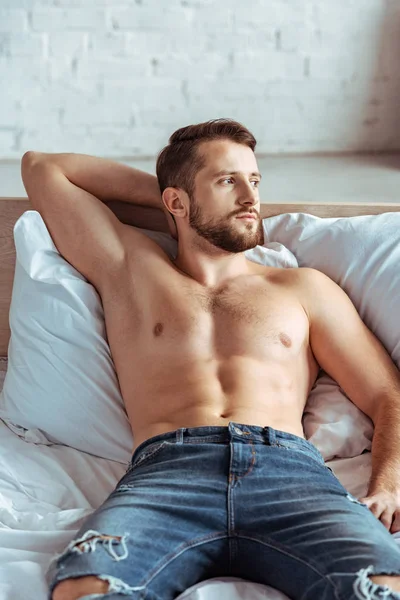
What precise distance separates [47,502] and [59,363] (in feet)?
1.05

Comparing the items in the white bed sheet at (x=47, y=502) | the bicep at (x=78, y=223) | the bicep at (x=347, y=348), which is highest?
the bicep at (x=78, y=223)

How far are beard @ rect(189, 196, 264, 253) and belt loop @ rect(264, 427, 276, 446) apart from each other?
0.47 metres

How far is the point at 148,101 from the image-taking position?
314 cm

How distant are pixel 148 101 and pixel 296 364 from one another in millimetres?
1786

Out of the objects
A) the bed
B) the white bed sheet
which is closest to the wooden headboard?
the bed

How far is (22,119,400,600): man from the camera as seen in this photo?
1.25m

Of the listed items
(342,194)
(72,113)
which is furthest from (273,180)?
(72,113)

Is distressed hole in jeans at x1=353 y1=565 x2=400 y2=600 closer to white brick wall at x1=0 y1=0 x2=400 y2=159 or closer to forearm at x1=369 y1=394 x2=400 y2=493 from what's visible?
forearm at x1=369 y1=394 x2=400 y2=493

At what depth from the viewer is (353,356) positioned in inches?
66.1

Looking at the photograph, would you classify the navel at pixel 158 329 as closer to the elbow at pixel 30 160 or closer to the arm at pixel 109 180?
the arm at pixel 109 180

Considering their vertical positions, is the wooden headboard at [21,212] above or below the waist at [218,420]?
above

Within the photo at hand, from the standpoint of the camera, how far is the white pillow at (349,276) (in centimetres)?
166

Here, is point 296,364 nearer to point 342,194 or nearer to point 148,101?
point 342,194

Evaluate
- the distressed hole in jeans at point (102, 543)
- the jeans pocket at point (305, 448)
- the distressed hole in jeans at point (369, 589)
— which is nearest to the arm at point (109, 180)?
the jeans pocket at point (305, 448)
